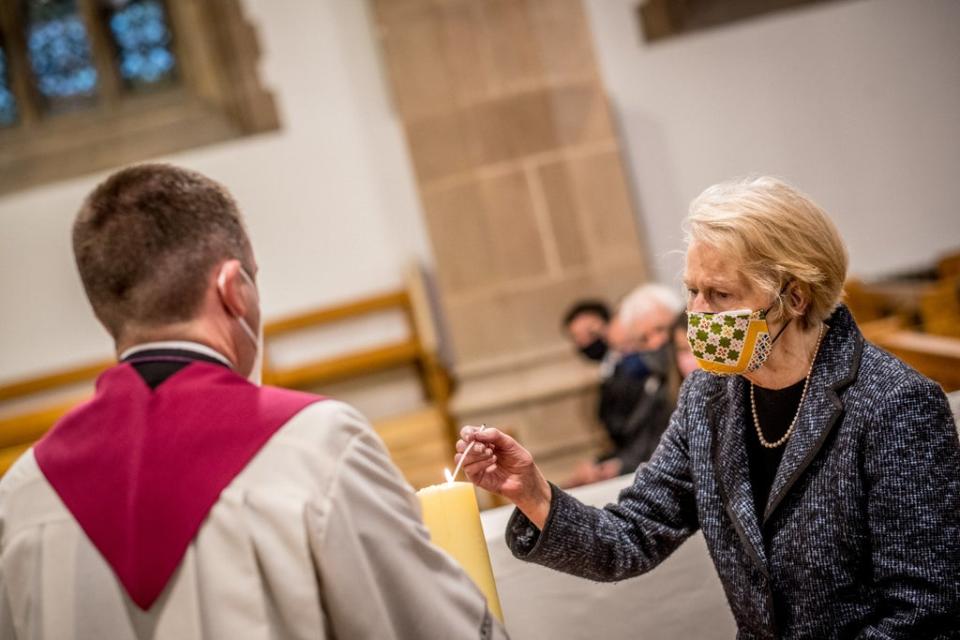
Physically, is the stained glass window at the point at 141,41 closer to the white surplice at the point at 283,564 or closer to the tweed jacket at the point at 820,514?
the tweed jacket at the point at 820,514

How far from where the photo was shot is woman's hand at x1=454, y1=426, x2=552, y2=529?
174 cm

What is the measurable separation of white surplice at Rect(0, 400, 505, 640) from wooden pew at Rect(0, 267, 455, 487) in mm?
4754

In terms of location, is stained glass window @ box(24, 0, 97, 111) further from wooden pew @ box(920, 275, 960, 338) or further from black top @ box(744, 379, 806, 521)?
black top @ box(744, 379, 806, 521)

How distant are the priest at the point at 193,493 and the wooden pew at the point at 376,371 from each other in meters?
4.73

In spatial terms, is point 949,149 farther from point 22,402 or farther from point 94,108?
point 22,402

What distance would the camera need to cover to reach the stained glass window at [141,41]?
718 cm

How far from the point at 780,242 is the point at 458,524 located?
72cm

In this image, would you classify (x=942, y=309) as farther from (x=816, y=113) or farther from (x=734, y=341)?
(x=734, y=341)

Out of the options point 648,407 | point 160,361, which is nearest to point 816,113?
point 648,407

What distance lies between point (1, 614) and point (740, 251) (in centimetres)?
124

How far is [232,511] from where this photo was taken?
1216 mm

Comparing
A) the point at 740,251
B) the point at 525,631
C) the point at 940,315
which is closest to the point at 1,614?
the point at 525,631

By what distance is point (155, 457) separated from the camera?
1.25 metres

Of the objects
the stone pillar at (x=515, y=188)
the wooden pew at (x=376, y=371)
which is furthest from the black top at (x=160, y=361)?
the wooden pew at (x=376, y=371)
